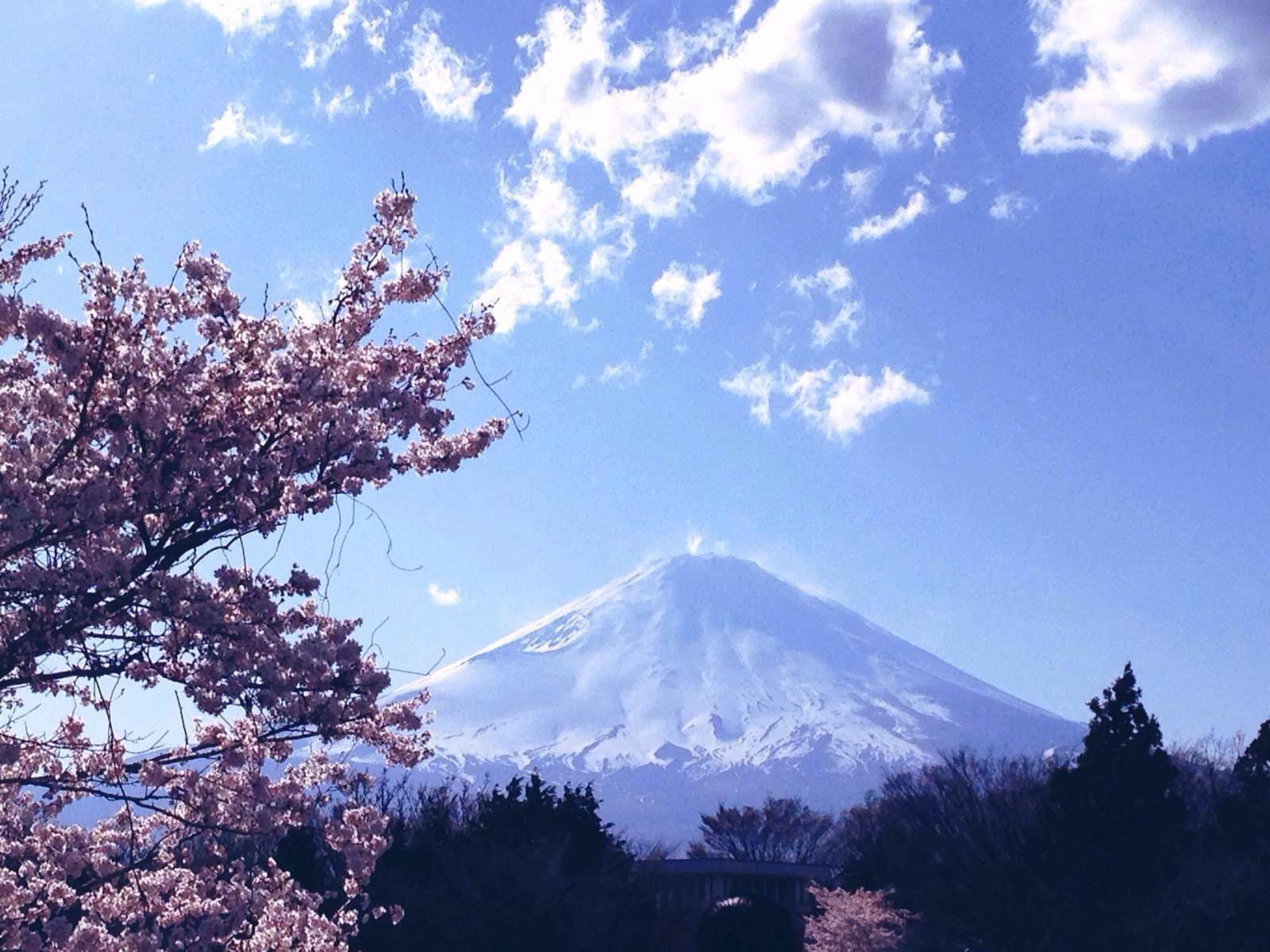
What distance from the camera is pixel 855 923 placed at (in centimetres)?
3325

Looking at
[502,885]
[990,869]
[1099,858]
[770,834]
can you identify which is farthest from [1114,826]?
[770,834]

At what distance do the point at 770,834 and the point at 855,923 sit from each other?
45.9 meters

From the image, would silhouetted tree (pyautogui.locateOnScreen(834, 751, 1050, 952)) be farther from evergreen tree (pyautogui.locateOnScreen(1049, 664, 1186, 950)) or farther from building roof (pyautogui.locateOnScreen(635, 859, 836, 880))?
building roof (pyautogui.locateOnScreen(635, 859, 836, 880))

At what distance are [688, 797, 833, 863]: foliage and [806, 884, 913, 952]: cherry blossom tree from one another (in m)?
39.9

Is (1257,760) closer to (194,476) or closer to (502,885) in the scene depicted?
(502,885)

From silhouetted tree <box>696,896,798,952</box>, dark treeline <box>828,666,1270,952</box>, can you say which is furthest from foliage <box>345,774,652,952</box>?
dark treeline <box>828,666,1270,952</box>

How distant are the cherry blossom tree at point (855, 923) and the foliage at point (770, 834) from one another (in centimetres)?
3989

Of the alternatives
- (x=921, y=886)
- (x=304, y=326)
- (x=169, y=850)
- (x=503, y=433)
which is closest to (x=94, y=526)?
(x=304, y=326)

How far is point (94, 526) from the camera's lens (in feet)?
17.3

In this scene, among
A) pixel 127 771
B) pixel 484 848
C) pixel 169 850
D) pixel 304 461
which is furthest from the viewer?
pixel 484 848

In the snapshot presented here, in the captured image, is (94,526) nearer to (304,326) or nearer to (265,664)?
(265,664)

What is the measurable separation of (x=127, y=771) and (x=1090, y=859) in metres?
21.3

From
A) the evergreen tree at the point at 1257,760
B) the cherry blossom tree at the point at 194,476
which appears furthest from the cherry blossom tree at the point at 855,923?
the cherry blossom tree at the point at 194,476

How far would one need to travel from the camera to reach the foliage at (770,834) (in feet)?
252
